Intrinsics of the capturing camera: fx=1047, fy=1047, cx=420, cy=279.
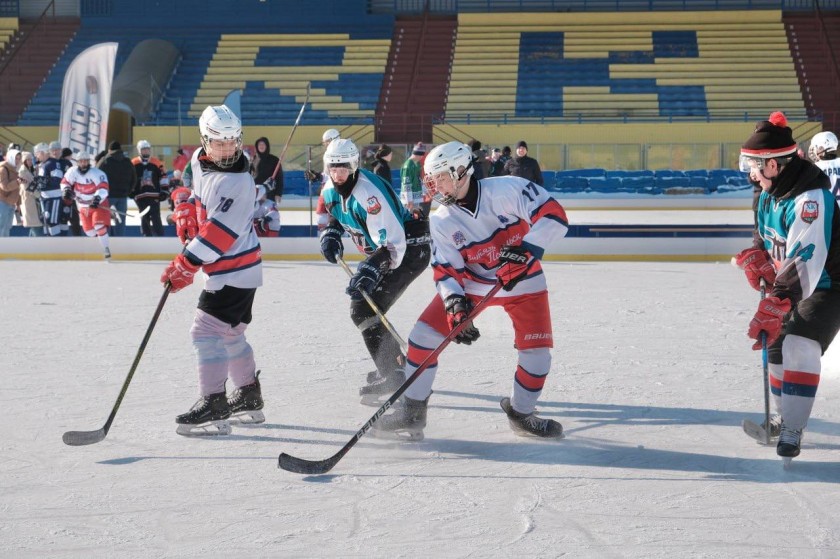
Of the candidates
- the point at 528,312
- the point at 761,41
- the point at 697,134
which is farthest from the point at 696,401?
the point at 761,41

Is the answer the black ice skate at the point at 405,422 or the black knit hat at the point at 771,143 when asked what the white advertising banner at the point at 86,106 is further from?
the black knit hat at the point at 771,143

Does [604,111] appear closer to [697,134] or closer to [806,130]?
[697,134]

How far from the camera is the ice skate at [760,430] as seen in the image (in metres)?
4.15

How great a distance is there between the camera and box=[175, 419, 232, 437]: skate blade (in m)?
4.37

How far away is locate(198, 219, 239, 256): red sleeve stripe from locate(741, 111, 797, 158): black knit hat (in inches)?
81.0

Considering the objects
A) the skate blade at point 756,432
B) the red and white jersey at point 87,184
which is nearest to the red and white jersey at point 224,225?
the skate blade at point 756,432

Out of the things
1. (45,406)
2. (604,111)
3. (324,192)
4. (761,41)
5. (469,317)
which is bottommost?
(45,406)

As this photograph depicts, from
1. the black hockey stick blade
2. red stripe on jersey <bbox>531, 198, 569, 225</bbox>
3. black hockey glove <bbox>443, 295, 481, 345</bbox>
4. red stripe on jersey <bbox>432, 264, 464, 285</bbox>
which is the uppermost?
red stripe on jersey <bbox>531, 198, 569, 225</bbox>

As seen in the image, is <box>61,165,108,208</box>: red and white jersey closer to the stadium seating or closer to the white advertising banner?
the white advertising banner

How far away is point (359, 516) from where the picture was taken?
130 inches

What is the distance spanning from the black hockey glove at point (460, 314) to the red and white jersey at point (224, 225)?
0.91m

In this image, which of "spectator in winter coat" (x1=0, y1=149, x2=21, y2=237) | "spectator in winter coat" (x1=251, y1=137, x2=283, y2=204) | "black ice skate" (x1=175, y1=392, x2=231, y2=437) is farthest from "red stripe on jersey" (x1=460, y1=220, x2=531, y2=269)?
"spectator in winter coat" (x1=0, y1=149, x2=21, y2=237)

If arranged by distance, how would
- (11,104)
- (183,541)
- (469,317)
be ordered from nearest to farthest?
(183,541) → (469,317) → (11,104)

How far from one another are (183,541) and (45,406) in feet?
6.66
